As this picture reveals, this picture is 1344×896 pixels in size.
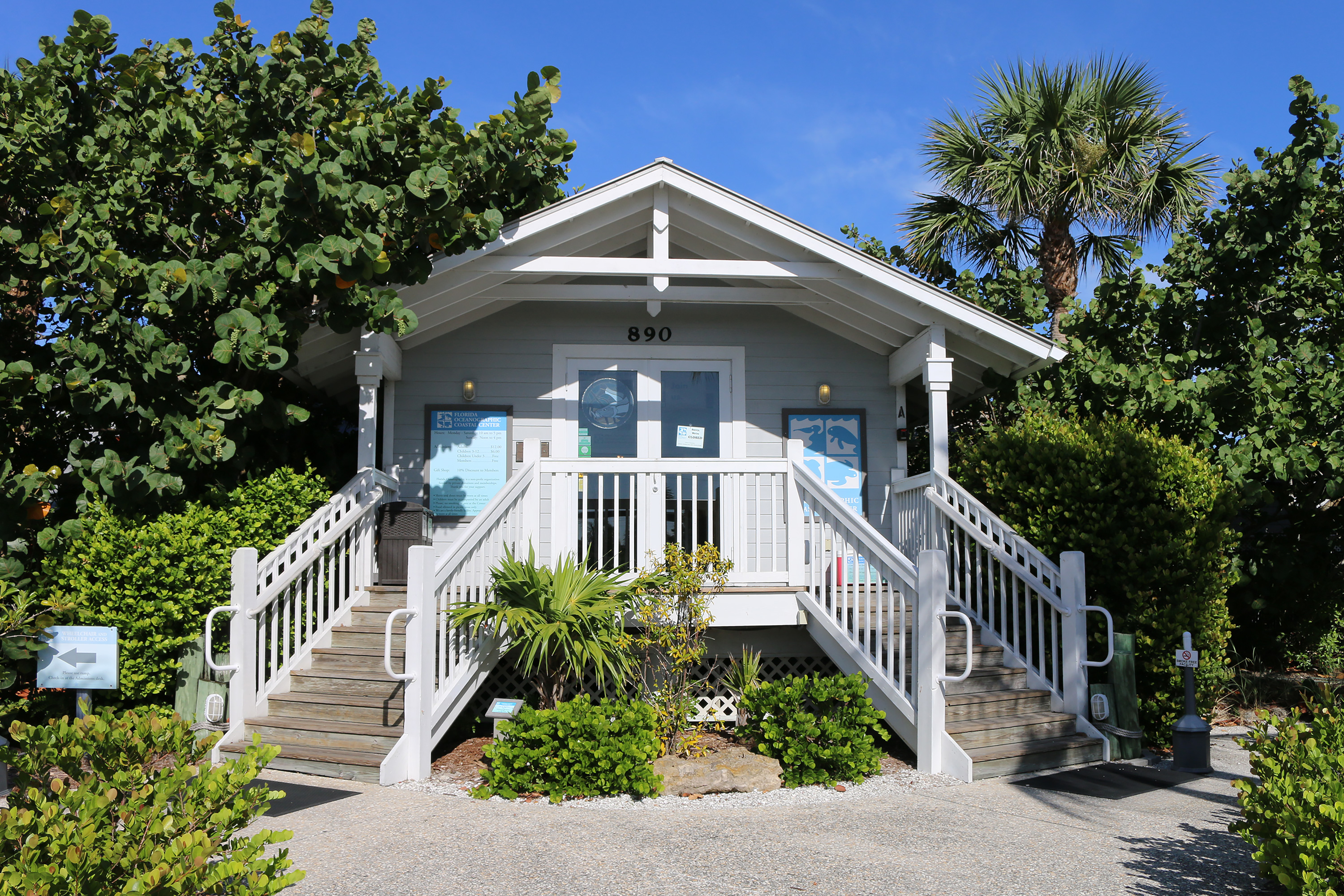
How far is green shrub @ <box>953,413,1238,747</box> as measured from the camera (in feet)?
22.3

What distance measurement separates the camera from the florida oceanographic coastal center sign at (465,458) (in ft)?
28.4

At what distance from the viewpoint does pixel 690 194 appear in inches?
307

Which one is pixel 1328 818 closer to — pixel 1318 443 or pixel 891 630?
pixel 891 630

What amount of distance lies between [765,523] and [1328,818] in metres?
5.97

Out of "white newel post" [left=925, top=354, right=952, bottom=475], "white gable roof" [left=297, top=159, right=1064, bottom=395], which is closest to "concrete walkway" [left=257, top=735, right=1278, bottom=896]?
"white newel post" [left=925, top=354, right=952, bottom=475]

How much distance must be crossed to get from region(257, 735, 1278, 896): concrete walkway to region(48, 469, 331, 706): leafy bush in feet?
5.00

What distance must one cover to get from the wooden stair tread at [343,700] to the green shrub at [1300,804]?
4687 millimetres

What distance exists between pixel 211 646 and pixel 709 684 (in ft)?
12.5

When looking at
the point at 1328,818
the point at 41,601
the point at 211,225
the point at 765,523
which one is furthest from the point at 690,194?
the point at 1328,818

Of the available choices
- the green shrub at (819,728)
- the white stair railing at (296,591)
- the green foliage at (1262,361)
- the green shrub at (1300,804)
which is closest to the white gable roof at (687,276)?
the green foliage at (1262,361)

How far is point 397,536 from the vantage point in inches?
304

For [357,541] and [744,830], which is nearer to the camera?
[744,830]

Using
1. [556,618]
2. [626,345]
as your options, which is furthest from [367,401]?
[556,618]

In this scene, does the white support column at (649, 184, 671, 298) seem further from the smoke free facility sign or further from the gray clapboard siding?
the smoke free facility sign
